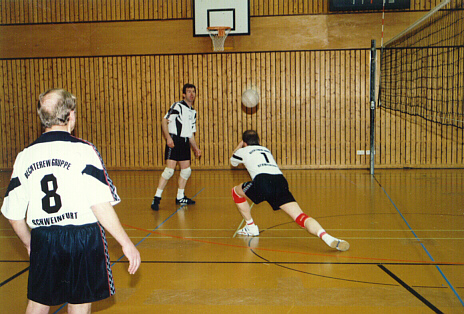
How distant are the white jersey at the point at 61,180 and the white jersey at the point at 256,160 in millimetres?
2925

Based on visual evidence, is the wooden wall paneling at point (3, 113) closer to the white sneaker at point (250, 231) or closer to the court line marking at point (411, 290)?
the white sneaker at point (250, 231)

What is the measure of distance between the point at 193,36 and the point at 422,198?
26.4 ft

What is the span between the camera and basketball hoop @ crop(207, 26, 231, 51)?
12.4 meters

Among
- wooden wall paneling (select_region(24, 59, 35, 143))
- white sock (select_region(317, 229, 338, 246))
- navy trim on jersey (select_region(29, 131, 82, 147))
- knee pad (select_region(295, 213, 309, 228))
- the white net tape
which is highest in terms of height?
the white net tape

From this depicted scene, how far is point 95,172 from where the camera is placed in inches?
82.1

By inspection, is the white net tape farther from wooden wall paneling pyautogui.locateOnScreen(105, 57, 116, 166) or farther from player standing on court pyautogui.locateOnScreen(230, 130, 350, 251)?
player standing on court pyautogui.locateOnScreen(230, 130, 350, 251)

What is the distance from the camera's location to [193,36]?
12938 millimetres

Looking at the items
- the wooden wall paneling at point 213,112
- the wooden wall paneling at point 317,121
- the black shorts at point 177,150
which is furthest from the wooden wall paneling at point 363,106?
the black shorts at point 177,150

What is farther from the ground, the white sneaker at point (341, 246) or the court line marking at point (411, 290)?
the white sneaker at point (341, 246)

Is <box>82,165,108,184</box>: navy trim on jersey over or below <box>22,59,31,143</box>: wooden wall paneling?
below

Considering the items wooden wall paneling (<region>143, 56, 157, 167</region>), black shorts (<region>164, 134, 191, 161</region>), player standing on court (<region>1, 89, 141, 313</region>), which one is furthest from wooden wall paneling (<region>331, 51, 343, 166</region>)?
player standing on court (<region>1, 89, 141, 313</region>)

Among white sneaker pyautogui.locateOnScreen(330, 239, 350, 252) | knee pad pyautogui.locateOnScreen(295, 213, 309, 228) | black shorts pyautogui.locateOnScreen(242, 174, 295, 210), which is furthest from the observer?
black shorts pyautogui.locateOnScreen(242, 174, 295, 210)

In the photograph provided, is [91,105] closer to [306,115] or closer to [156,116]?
[156,116]

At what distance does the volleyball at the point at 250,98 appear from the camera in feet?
41.0
